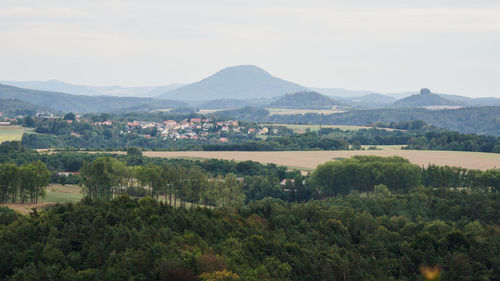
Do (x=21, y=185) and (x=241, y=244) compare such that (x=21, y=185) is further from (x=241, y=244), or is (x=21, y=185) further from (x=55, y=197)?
(x=241, y=244)

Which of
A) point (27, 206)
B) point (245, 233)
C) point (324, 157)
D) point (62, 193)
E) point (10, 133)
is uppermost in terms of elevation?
point (245, 233)

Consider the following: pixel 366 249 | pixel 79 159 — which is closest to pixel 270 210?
pixel 366 249

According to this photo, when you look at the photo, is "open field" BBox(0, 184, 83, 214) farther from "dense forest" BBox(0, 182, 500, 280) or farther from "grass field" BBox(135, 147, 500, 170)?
"grass field" BBox(135, 147, 500, 170)

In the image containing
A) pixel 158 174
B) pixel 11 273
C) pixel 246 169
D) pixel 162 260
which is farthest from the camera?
pixel 246 169

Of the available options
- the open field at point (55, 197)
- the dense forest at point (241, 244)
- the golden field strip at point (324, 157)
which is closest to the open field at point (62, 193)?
the open field at point (55, 197)

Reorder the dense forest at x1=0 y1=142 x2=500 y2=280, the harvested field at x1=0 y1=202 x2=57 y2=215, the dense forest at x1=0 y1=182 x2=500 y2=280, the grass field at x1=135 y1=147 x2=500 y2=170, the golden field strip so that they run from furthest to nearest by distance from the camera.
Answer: the grass field at x1=135 y1=147 x2=500 y2=170 → the golden field strip → the harvested field at x1=0 y1=202 x2=57 y2=215 → the dense forest at x1=0 y1=142 x2=500 y2=280 → the dense forest at x1=0 y1=182 x2=500 y2=280

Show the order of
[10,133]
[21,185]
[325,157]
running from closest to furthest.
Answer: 1. [21,185]
2. [325,157]
3. [10,133]

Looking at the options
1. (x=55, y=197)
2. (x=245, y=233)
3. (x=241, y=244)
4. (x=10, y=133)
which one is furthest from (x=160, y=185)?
(x=10, y=133)

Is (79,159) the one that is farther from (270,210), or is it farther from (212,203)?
(270,210)

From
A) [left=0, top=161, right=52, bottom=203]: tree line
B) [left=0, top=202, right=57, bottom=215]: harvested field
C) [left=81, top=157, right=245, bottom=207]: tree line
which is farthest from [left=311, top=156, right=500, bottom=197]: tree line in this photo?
[left=0, top=202, right=57, bottom=215]: harvested field
